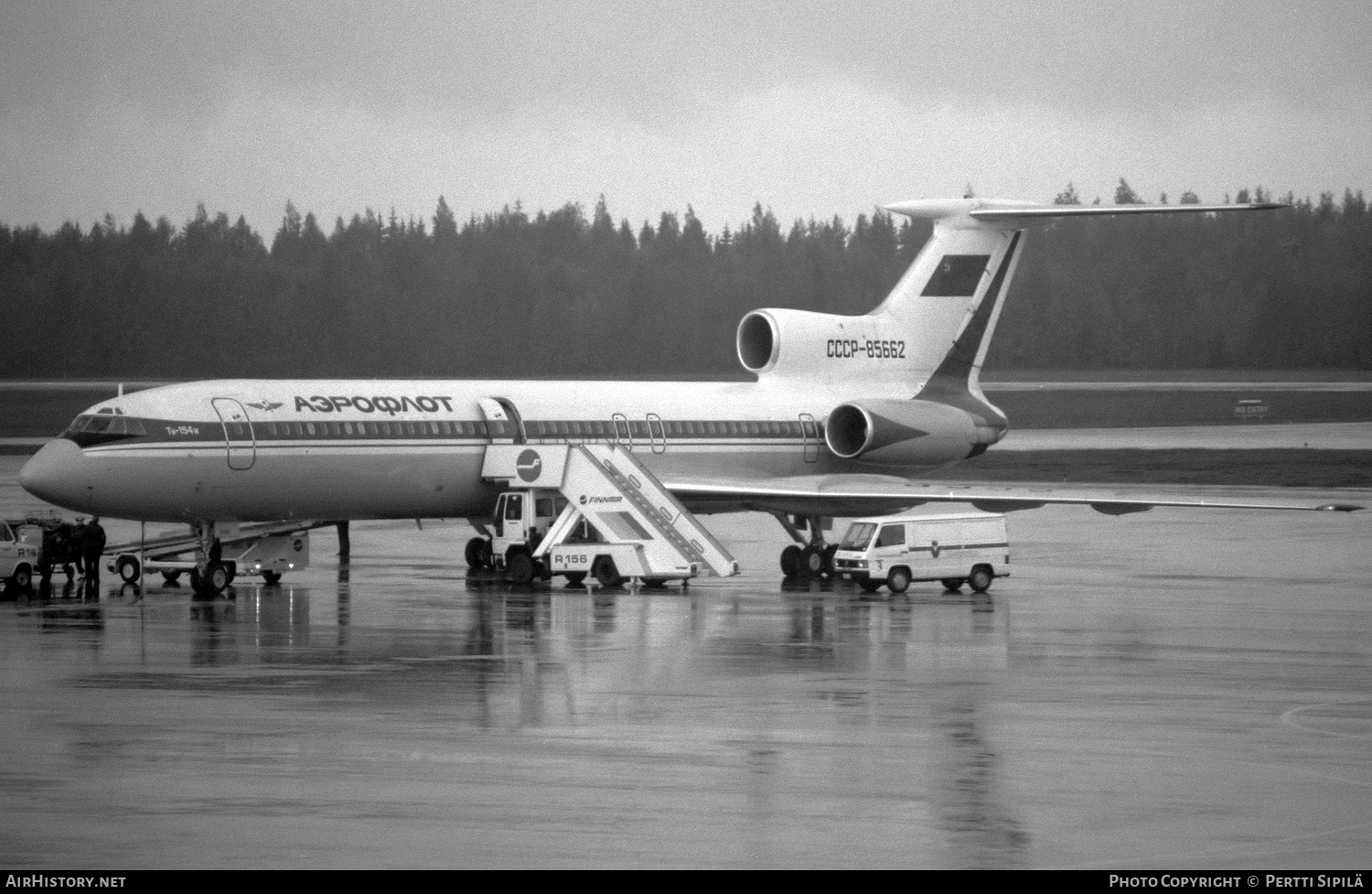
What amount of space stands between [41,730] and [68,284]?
81.4 m

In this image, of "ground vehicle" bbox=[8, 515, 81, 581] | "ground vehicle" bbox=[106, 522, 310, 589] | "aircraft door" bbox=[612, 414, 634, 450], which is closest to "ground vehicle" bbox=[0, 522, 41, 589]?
"ground vehicle" bbox=[8, 515, 81, 581]

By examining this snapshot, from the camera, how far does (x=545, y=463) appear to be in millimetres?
33250

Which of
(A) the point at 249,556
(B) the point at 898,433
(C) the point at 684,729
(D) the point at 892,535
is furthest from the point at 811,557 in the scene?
(C) the point at 684,729

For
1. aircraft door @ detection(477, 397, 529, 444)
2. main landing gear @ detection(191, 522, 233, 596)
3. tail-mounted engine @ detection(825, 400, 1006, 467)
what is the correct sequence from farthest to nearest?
tail-mounted engine @ detection(825, 400, 1006, 467) → aircraft door @ detection(477, 397, 529, 444) → main landing gear @ detection(191, 522, 233, 596)

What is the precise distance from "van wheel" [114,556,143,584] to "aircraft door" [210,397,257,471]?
10.8 ft

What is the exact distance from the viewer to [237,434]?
3120 cm

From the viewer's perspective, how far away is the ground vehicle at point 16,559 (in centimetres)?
3011

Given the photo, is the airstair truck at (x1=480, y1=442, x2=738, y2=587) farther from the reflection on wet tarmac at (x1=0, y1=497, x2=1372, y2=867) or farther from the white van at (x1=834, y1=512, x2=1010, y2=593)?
the white van at (x1=834, y1=512, x2=1010, y2=593)

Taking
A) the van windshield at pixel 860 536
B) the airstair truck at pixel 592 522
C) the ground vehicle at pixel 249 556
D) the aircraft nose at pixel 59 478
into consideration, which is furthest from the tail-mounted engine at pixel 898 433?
the aircraft nose at pixel 59 478

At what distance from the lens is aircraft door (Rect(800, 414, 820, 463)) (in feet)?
125

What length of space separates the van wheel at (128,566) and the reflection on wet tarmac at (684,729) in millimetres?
2895

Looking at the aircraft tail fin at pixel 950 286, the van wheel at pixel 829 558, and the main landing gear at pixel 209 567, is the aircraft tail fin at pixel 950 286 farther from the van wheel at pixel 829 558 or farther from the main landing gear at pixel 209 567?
the main landing gear at pixel 209 567

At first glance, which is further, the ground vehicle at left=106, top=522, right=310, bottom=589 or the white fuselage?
the ground vehicle at left=106, top=522, right=310, bottom=589
